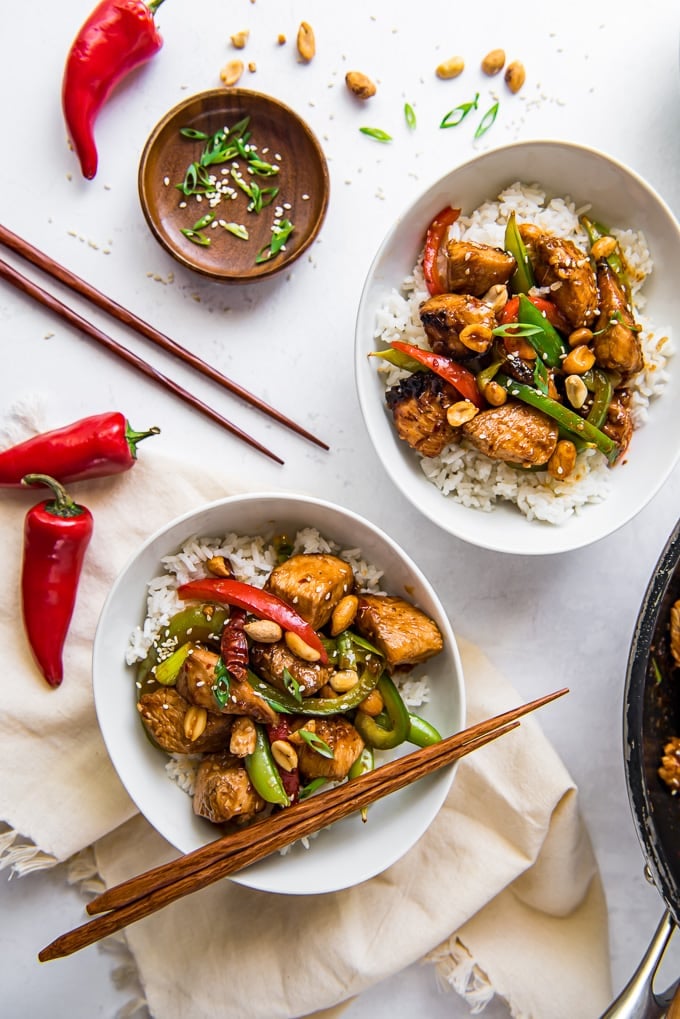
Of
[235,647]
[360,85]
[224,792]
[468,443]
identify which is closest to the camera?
[224,792]

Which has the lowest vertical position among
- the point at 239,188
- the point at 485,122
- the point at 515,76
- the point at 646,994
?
the point at 646,994

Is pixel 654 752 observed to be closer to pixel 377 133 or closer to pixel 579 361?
pixel 579 361

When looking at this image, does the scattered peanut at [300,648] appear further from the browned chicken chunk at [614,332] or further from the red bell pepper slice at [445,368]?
the browned chicken chunk at [614,332]

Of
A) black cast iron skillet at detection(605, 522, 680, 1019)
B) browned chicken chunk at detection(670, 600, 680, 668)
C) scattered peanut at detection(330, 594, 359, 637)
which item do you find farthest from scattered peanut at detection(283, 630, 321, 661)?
browned chicken chunk at detection(670, 600, 680, 668)

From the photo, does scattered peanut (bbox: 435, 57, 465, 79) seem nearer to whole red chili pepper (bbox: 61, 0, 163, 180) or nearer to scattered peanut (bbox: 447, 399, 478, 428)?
whole red chili pepper (bbox: 61, 0, 163, 180)

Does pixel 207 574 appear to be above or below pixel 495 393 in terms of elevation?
below

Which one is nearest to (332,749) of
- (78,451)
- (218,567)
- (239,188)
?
(218,567)

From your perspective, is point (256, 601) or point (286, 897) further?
point (286, 897)
